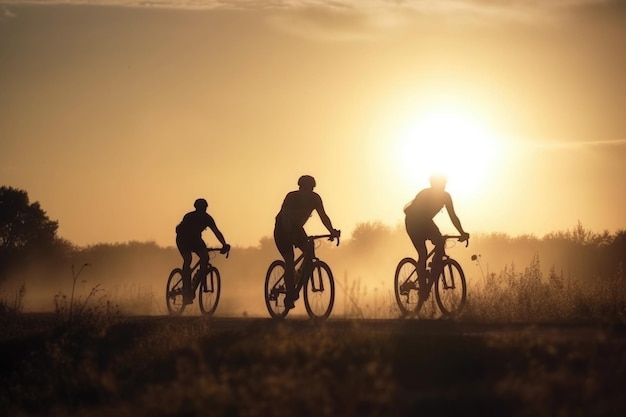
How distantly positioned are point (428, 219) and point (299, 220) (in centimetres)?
246

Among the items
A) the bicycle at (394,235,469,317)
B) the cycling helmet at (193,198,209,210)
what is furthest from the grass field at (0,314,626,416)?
the cycling helmet at (193,198,209,210)

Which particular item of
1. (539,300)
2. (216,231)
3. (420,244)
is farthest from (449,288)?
(216,231)

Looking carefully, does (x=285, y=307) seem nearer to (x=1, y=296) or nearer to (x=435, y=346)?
(x=435, y=346)

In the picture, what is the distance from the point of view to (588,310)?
21344 mm

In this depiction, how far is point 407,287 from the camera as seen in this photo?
22.1 m

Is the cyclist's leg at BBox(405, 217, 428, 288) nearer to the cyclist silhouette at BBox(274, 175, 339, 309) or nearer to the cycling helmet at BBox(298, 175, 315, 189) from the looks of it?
the cyclist silhouette at BBox(274, 175, 339, 309)

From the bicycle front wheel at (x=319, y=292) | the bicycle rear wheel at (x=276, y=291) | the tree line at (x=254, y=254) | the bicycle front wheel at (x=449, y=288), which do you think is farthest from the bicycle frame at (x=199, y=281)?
the tree line at (x=254, y=254)

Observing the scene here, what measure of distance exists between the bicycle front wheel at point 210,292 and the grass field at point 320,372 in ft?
21.3

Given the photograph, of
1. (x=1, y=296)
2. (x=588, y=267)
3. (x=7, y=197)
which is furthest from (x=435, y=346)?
(x=7, y=197)

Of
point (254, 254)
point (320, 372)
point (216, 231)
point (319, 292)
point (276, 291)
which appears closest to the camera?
point (320, 372)

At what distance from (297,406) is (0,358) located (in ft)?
25.9

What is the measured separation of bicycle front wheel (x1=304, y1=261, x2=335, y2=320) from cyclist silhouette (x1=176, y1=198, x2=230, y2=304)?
15.1ft

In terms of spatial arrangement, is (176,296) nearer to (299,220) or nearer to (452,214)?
(299,220)

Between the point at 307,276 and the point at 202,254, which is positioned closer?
the point at 307,276
